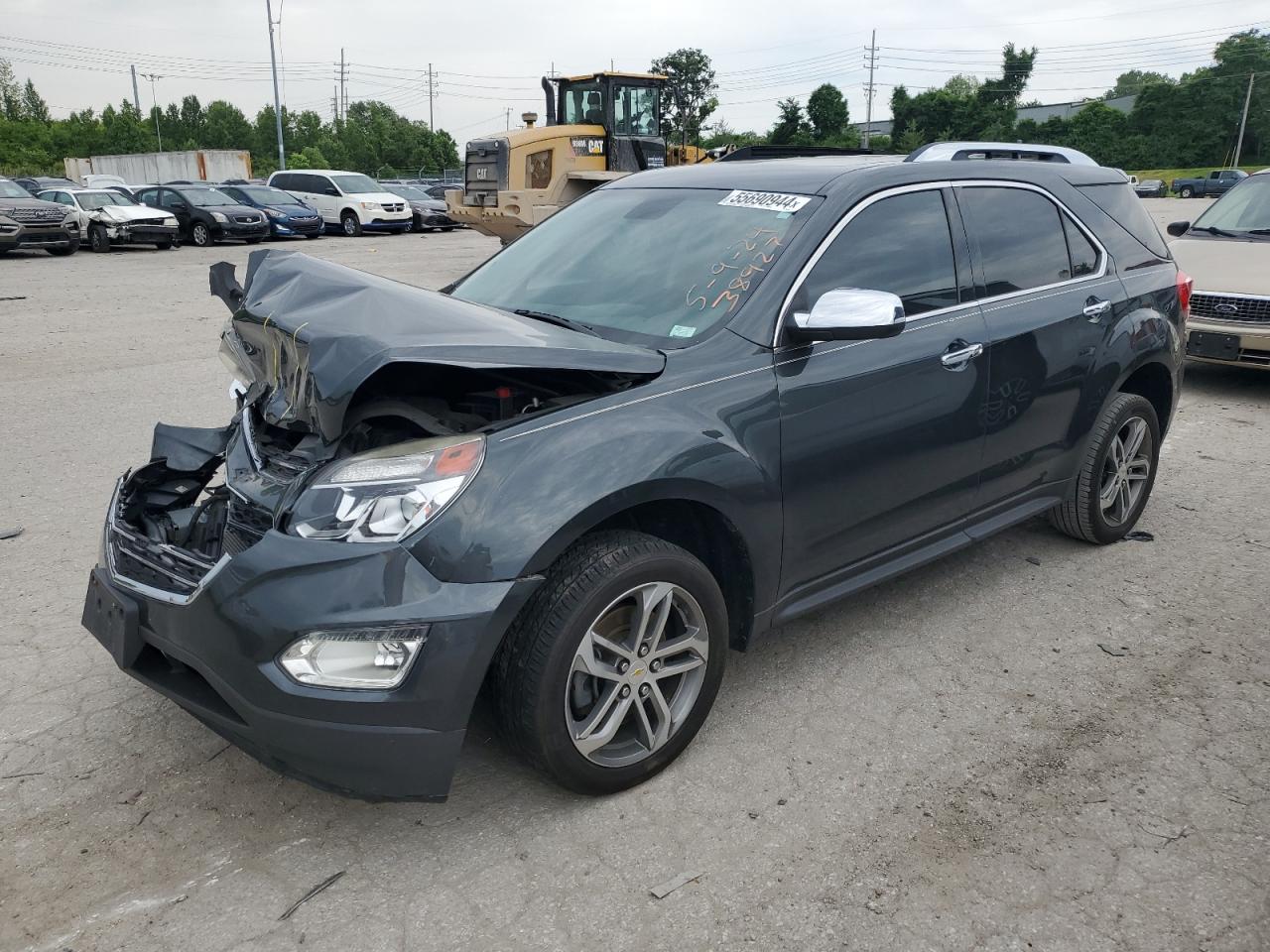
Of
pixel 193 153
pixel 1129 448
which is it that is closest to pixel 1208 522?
pixel 1129 448

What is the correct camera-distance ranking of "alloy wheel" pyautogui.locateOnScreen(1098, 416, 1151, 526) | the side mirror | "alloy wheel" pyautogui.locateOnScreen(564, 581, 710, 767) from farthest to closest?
"alloy wheel" pyautogui.locateOnScreen(1098, 416, 1151, 526)
the side mirror
"alloy wheel" pyautogui.locateOnScreen(564, 581, 710, 767)

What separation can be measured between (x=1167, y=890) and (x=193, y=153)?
56.1 m

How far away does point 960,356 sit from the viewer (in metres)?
3.62

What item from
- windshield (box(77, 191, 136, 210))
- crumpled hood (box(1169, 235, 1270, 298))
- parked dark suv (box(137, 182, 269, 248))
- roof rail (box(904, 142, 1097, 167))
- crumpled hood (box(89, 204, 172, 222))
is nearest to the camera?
roof rail (box(904, 142, 1097, 167))

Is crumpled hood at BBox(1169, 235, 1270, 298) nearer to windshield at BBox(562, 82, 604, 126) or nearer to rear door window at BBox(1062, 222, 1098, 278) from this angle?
rear door window at BBox(1062, 222, 1098, 278)

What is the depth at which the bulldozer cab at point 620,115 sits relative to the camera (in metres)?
17.7

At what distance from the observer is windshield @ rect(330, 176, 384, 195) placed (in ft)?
98.2

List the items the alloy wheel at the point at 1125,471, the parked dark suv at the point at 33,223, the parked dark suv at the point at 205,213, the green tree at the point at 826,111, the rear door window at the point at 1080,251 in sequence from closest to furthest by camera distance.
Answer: the rear door window at the point at 1080,251 < the alloy wheel at the point at 1125,471 < the parked dark suv at the point at 33,223 < the parked dark suv at the point at 205,213 < the green tree at the point at 826,111

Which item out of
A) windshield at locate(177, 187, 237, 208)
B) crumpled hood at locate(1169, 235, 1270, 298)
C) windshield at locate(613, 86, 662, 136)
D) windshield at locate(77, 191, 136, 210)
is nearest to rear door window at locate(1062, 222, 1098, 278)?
crumpled hood at locate(1169, 235, 1270, 298)

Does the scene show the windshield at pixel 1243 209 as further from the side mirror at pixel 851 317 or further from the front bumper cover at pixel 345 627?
the front bumper cover at pixel 345 627

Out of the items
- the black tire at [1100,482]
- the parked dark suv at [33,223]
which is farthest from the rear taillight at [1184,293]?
the parked dark suv at [33,223]

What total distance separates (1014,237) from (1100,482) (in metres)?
1.30

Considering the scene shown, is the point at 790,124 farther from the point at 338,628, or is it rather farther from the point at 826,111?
the point at 338,628

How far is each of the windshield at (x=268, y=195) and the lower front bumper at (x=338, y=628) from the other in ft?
89.2
